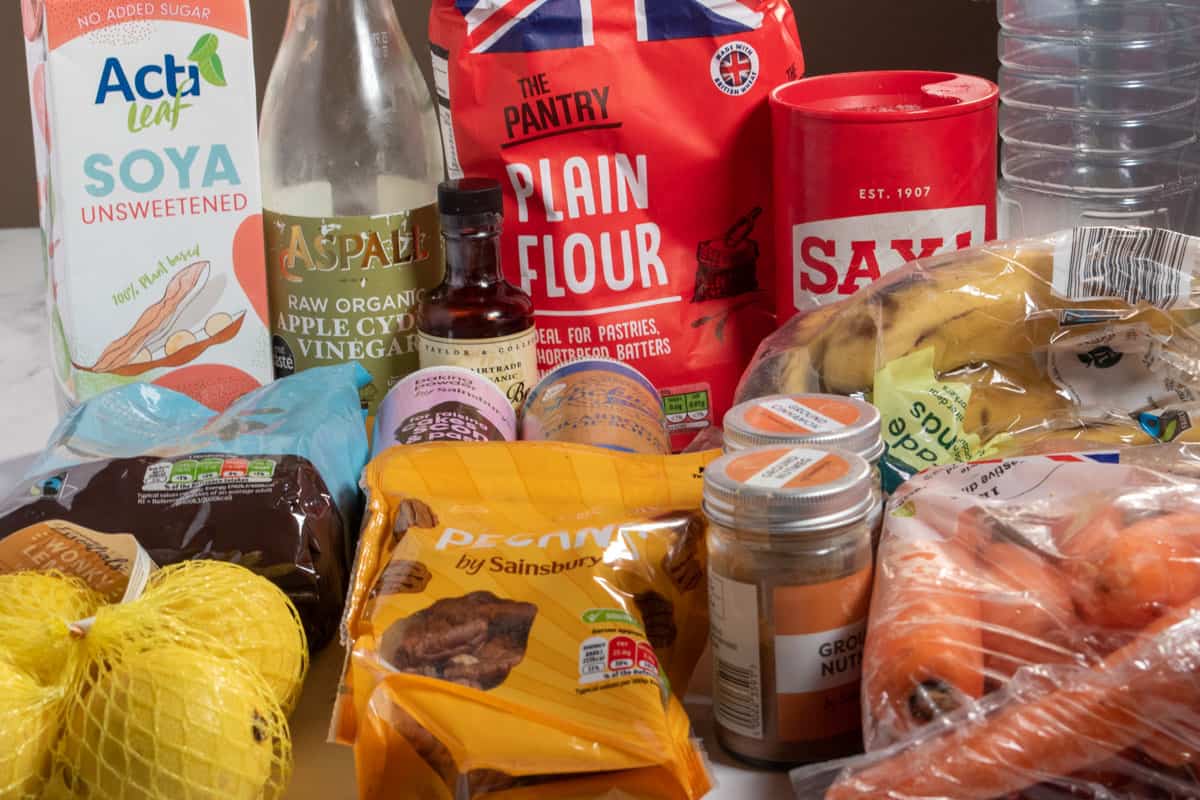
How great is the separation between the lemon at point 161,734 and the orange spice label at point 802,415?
308 millimetres

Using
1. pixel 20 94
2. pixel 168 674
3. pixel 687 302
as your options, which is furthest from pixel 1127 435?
pixel 20 94

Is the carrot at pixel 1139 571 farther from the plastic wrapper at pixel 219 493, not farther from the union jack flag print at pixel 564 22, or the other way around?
the union jack flag print at pixel 564 22

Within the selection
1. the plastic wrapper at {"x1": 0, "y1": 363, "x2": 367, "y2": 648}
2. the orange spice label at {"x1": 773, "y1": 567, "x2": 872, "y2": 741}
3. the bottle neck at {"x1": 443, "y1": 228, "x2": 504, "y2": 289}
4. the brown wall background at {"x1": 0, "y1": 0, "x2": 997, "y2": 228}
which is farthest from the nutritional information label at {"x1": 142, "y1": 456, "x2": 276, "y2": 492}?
the brown wall background at {"x1": 0, "y1": 0, "x2": 997, "y2": 228}

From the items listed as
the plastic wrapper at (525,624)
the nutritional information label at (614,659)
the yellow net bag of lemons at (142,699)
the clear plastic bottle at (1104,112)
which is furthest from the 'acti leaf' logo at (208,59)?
the clear plastic bottle at (1104,112)

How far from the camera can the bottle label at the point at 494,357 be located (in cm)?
99

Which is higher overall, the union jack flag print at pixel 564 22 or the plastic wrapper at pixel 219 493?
the union jack flag print at pixel 564 22

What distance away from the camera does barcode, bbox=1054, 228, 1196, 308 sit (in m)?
0.83

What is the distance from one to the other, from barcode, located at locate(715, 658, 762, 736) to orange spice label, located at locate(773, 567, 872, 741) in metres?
0.01

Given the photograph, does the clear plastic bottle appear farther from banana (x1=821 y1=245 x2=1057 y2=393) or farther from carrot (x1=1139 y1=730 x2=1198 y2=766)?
carrot (x1=1139 y1=730 x2=1198 y2=766)

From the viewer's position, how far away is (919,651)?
633mm

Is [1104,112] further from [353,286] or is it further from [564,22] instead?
[353,286]

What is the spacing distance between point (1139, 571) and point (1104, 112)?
132 cm

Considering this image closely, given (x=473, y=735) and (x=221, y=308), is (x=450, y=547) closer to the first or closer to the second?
(x=473, y=735)

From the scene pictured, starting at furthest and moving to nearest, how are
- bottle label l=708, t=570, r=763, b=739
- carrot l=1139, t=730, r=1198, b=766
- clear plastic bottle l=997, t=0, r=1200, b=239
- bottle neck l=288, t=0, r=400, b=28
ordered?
clear plastic bottle l=997, t=0, r=1200, b=239 < bottle neck l=288, t=0, r=400, b=28 < bottle label l=708, t=570, r=763, b=739 < carrot l=1139, t=730, r=1198, b=766
